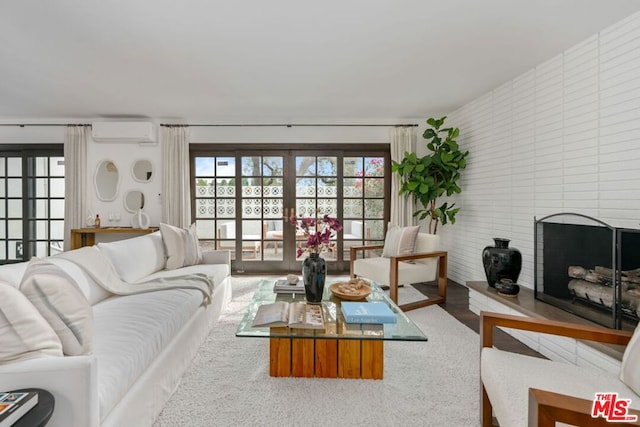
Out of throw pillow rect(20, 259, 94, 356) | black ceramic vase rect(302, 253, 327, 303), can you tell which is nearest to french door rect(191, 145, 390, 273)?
black ceramic vase rect(302, 253, 327, 303)

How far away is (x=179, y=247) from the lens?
10.8 feet

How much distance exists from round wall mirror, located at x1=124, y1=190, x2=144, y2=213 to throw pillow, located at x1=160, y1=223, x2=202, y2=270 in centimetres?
168

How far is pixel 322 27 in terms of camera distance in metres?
2.23

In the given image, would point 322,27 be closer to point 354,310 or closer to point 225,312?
point 354,310

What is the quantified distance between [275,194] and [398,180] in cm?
194

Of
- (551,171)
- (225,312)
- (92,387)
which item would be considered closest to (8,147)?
(225,312)

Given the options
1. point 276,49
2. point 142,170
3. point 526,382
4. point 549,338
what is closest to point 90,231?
point 142,170

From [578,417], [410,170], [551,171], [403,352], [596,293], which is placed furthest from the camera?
[410,170]

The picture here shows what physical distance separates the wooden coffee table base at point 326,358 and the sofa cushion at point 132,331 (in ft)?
2.22

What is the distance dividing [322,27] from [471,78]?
6.27ft

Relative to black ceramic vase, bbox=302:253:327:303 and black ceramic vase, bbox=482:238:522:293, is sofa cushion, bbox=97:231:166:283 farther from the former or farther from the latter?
black ceramic vase, bbox=482:238:522:293

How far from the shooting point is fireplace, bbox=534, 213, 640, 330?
1.91m

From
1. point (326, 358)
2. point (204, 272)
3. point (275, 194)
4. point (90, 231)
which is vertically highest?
point (275, 194)

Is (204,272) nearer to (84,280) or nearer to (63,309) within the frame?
(84,280)
